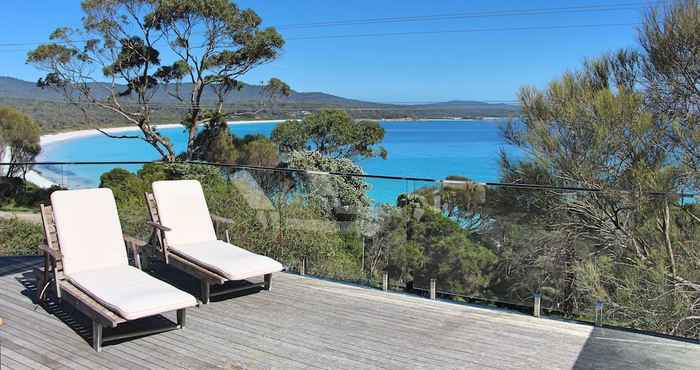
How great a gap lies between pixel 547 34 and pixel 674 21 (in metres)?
34.2

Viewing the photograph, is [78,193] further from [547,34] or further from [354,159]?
[547,34]

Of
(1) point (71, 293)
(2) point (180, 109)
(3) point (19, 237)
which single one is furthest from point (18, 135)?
(1) point (71, 293)

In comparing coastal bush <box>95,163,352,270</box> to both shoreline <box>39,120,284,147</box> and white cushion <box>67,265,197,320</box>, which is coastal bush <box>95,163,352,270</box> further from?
shoreline <box>39,120,284,147</box>

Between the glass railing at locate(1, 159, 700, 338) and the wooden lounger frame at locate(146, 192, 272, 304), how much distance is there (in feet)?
1.90

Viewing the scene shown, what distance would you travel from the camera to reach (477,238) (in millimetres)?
4371

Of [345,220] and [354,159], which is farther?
[354,159]

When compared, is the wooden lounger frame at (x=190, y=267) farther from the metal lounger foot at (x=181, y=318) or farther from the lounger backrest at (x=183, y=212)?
the metal lounger foot at (x=181, y=318)

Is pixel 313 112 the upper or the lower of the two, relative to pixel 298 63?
lower

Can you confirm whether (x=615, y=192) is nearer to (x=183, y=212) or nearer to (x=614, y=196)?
(x=614, y=196)

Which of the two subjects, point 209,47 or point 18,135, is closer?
point 209,47

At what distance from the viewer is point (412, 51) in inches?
1951

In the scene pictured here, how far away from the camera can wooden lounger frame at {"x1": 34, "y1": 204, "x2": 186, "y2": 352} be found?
3.24 meters

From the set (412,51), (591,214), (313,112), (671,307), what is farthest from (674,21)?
(412,51)

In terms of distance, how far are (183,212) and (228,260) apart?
32.3 inches
